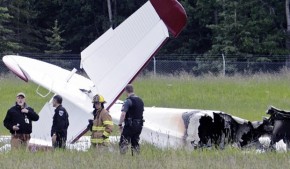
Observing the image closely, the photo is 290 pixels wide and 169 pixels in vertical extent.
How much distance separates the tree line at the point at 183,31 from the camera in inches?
1780

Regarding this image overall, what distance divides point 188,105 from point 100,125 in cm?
1191

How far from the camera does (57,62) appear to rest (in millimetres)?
38406

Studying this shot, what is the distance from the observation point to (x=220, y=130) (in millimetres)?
16078

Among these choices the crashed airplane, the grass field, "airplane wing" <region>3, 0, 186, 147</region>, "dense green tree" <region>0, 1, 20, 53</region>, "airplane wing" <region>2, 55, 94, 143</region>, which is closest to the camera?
the grass field

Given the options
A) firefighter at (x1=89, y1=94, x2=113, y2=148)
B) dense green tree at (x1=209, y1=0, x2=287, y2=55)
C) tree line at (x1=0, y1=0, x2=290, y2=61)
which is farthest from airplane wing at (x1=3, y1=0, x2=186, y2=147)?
dense green tree at (x1=209, y1=0, x2=287, y2=55)

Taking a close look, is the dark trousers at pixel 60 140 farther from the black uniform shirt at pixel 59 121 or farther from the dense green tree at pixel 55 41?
the dense green tree at pixel 55 41

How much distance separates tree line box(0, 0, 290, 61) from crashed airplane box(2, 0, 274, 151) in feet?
84.7

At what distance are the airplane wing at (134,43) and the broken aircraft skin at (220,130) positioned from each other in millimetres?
1496

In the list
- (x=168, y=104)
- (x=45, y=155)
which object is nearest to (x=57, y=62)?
(x=168, y=104)

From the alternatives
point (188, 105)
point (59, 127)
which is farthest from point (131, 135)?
point (188, 105)

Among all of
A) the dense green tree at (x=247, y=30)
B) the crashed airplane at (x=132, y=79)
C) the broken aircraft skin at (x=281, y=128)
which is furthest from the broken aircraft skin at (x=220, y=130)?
the dense green tree at (x=247, y=30)

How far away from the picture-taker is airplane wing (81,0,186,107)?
16547mm

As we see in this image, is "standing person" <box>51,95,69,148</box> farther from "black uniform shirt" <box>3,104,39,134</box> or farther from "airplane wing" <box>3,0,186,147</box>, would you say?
"airplane wing" <box>3,0,186,147</box>

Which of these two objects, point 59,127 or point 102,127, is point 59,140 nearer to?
point 59,127
